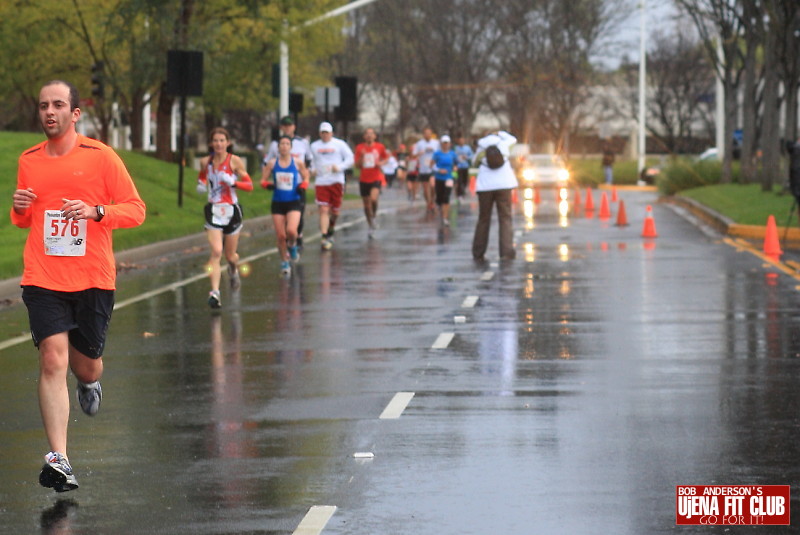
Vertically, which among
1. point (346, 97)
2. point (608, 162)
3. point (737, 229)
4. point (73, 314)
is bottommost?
point (737, 229)

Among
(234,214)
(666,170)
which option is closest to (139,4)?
(666,170)

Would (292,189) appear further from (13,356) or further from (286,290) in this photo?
(13,356)

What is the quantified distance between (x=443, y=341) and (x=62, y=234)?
610 cm

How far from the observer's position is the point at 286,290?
18734 mm

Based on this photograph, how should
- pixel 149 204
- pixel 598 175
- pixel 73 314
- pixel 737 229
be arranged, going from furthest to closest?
pixel 598 175, pixel 149 204, pixel 737 229, pixel 73 314

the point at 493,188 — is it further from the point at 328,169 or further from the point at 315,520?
the point at 315,520

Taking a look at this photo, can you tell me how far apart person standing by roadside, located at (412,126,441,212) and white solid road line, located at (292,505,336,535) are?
30643mm

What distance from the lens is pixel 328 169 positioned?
84.1 feet

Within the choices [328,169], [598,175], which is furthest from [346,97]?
[598,175]

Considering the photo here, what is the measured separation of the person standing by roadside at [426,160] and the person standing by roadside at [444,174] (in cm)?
387

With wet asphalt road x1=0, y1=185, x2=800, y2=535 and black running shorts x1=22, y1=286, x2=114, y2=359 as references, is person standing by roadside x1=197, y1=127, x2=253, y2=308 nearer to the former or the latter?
wet asphalt road x1=0, y1=185, x2=800, y2=535

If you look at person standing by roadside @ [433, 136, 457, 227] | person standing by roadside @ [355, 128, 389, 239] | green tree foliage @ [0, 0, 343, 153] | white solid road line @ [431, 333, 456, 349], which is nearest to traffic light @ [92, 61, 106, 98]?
green tree foliage @ [0, 0, 343, 153]

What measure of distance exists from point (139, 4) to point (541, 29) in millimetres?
34936

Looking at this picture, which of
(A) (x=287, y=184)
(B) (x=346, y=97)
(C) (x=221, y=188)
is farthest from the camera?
(B) (x=346, y=97)
